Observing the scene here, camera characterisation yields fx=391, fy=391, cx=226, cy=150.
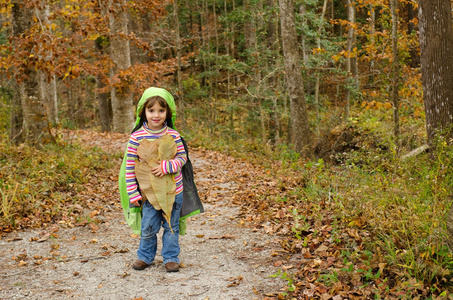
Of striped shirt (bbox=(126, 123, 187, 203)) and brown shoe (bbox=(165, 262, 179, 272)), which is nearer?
striped shirt (bbox=(126, 123, 187, 203))

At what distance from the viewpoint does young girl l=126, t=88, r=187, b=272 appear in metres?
4.12

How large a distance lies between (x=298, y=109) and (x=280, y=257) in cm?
691

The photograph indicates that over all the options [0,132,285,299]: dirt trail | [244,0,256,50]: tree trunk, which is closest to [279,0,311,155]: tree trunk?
[0,132,285,299]: dirt trail

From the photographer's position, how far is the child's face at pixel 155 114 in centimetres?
411

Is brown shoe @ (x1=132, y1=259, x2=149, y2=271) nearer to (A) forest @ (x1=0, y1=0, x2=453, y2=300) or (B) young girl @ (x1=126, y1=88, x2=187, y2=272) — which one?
(B) young girl @ (x1=126, y1=88, x2=187, y2=272)

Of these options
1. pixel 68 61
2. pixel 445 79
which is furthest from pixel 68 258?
pixel 445 79

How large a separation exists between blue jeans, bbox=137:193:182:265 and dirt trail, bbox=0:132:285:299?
18 cm

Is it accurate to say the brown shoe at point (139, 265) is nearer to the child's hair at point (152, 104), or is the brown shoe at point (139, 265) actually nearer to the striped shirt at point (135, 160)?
the striped shirt at point (135, 160)

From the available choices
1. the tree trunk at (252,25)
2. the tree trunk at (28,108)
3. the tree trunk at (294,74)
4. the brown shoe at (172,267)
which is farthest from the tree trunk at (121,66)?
the brown shoe at (172,267)

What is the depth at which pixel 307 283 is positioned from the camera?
3.81 m

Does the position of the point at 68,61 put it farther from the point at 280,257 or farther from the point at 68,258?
the point at 280,257

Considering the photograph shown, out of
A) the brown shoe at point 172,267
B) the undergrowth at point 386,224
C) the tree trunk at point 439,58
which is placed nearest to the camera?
the undergrowth at point 386,224

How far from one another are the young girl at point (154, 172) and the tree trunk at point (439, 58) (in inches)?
162

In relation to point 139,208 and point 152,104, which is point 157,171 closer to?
point 139,208
